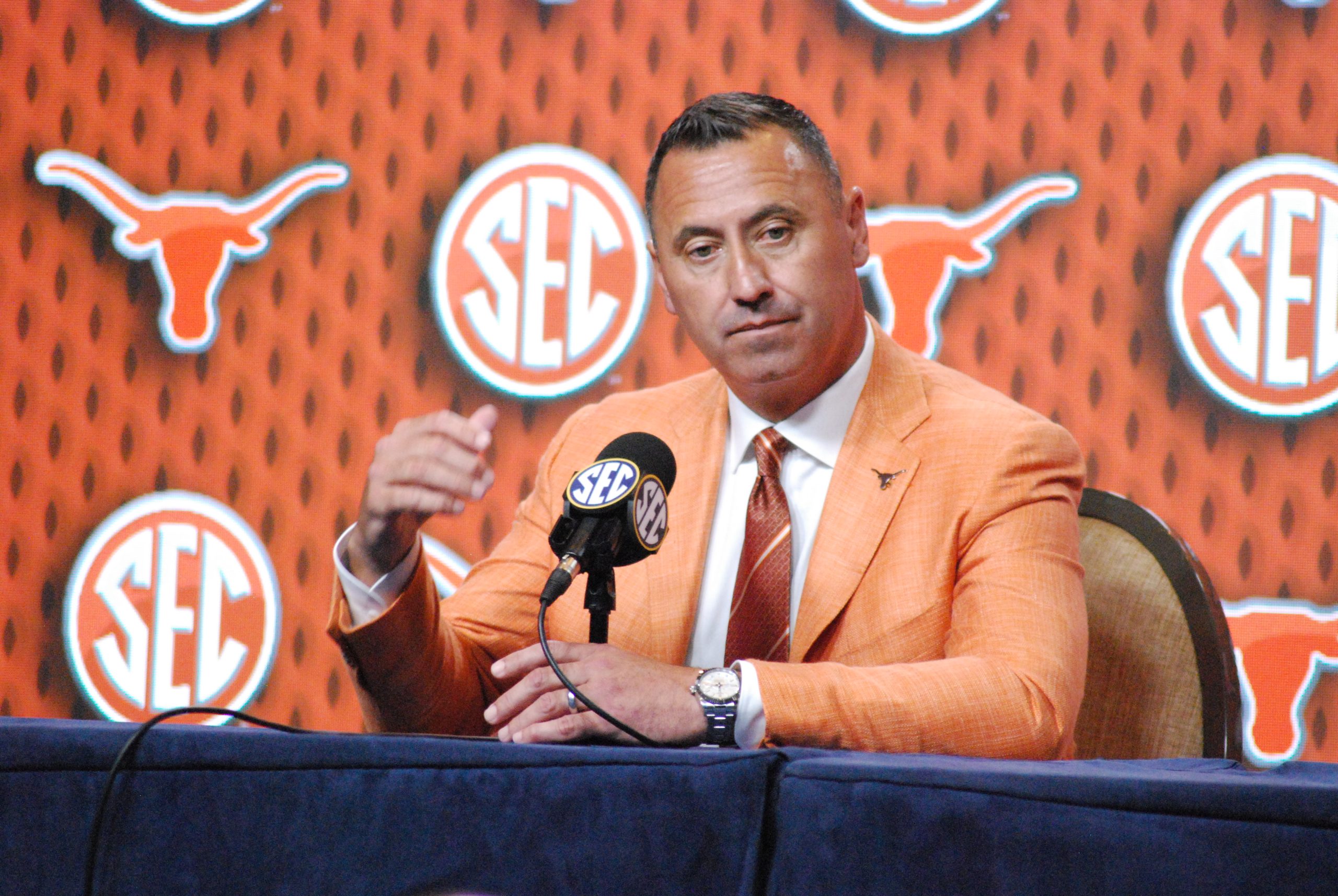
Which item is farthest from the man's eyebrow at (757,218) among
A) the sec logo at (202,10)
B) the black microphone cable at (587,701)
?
the sec logo at (202,10)

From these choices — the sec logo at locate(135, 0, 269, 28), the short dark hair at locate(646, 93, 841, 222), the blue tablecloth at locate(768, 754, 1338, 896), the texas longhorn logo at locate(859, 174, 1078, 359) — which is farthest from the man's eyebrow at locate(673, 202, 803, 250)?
the sec logo at locate(135, 0, 269, 28)

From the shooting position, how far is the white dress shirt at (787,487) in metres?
1.56

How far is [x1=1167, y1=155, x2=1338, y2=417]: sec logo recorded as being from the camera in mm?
2402

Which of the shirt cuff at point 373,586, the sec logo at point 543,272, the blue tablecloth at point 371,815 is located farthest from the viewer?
the sec logo at point 543,272

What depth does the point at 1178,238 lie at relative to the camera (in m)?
2.45

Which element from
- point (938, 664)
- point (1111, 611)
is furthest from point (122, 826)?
point (1111, 611)

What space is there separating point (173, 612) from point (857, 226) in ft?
6.20

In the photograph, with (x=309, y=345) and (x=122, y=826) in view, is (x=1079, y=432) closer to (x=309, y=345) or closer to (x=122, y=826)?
(x=309, y=345)

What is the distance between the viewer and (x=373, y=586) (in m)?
1.25

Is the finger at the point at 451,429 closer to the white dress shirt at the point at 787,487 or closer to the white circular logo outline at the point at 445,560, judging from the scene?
the white dress shirt at the point at 787,487

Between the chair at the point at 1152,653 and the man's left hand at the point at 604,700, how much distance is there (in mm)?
762

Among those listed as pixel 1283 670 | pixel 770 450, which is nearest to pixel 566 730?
pixel 770 450

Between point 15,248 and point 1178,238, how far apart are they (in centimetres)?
273

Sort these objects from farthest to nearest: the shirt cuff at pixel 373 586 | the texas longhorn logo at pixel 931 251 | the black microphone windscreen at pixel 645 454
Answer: the texas longhorn logo at pixel 931 251
the shirt cuff at pixel 373 586
the black microphone windscreen at pixel 645 454
